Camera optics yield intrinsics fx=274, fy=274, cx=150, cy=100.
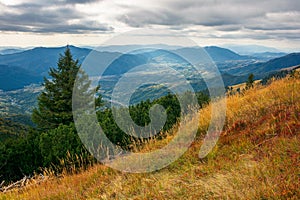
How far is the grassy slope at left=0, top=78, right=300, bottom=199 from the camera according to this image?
175 inches

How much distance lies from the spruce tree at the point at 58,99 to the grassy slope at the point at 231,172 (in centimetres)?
2951

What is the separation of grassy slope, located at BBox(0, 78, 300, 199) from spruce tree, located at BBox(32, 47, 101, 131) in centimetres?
2951

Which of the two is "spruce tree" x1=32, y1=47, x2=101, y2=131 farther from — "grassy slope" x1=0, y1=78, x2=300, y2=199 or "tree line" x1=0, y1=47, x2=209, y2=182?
"grassy slope" x1=0, y1=78, x2=300, y2=199

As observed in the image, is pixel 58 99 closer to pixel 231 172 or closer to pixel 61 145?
pixel 61 145

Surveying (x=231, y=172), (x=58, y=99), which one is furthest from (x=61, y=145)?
(x=58, y=99)

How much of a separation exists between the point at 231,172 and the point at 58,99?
1488 inches

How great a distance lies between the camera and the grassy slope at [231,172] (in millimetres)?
4457

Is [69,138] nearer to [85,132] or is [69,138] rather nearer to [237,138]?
[85,132]

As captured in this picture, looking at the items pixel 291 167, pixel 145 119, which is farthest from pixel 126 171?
pixel 145 119

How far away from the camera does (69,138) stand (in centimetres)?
1374

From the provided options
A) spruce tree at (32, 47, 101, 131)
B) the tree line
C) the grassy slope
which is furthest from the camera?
spruce tree at (32, 47, 101, 131)

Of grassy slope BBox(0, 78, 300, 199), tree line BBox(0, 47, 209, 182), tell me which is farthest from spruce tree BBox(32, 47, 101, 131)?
grassy slope BBox(0, 78, 300, 199)

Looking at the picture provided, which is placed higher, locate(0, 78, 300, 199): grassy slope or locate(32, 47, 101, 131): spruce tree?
locate(0, 78, 300, 199): grassy slope

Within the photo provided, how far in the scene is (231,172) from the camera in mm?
5188
